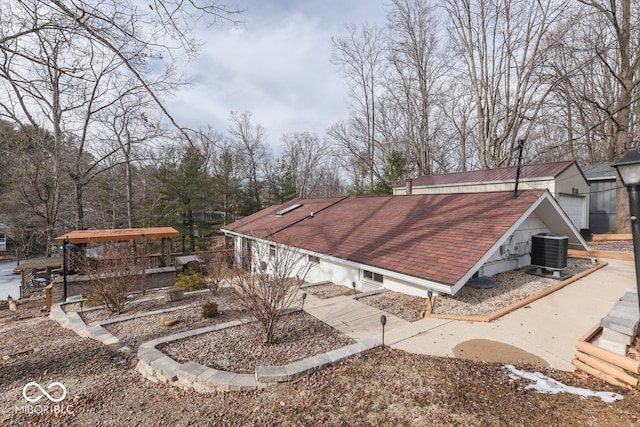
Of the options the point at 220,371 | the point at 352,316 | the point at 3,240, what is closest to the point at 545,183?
the point at 352,316

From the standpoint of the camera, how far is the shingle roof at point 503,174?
12970 mm

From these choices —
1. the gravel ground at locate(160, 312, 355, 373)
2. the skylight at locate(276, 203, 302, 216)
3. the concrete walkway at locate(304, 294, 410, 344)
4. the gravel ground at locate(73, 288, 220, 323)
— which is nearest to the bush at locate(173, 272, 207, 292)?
the gravel ground at locate(73, 288, 220, 323)

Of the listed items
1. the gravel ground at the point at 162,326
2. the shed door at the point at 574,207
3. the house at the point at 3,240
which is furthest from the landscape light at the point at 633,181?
the house at the point at 3,240

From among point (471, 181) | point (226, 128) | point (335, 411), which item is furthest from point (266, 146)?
point (335, 411)

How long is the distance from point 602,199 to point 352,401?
21.2 meters

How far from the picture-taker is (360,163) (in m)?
28.7

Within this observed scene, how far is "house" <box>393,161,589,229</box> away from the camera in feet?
41.6

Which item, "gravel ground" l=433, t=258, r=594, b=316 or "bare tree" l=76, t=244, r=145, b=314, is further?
"bare tree" l=76, t=244, r=145, b=314

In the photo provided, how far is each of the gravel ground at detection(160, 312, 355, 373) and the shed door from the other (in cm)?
1416

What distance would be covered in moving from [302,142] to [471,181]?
2548cm

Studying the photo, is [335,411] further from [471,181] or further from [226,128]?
[226,128]

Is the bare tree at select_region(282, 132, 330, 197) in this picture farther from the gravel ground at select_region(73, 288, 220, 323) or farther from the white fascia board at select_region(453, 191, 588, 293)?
the white fascia board at select_region(453, 191, 588, 293)

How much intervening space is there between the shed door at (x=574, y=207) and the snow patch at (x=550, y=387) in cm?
1303

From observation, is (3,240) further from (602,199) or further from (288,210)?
(602,199)
